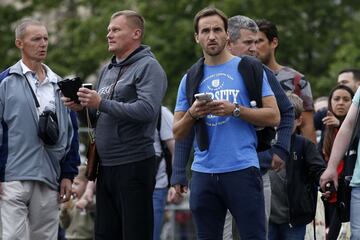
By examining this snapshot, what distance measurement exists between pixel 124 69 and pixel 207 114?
136cm

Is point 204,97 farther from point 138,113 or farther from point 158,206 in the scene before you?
point 158,206

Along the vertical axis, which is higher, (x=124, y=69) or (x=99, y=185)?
(x=124, y=69)

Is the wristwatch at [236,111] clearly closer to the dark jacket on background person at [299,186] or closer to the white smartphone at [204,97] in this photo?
the white smartphone at [204,97]

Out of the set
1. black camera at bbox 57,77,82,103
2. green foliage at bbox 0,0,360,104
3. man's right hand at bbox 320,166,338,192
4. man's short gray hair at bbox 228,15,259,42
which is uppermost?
green foliage at bbox 0,0,360,104

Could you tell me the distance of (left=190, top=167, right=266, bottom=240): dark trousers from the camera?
29.3ft

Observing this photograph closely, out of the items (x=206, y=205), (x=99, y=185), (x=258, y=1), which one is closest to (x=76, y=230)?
(x=99, y=185)

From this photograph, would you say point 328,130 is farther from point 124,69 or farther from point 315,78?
point 315,78

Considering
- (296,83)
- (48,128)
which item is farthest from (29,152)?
(296,83)

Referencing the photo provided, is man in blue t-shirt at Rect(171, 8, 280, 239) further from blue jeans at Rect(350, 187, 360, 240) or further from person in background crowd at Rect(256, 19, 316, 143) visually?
person in background crowd at Rect(256, 19, 316, 143)

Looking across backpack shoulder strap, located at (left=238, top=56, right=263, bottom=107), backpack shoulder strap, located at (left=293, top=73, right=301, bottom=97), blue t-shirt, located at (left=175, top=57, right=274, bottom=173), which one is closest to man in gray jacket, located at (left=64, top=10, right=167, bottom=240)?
blue t-shirt, located at (left=175, top=57, right=274, bottom=173)

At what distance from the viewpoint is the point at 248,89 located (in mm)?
9102

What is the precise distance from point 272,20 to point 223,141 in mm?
17957

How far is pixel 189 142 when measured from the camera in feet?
31.0

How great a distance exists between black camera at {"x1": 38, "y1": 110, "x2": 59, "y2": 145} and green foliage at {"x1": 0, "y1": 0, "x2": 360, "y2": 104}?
15.4 metres
